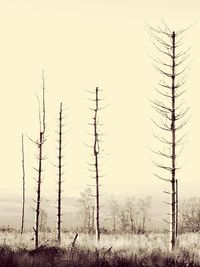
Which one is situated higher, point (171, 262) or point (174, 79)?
point (174, 79)

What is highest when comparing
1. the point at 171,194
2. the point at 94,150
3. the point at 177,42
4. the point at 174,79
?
the point at 177,42

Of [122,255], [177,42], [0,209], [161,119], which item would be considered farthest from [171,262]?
[0,209]

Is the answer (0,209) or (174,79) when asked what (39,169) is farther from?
(0,209)

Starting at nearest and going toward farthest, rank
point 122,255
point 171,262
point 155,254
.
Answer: point 171,262 < point 122,255 < point 155,254

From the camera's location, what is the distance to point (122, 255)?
12984 mm

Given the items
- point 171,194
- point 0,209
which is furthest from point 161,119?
point 0,209

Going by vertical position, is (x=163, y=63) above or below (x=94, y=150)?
above

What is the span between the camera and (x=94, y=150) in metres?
22.0

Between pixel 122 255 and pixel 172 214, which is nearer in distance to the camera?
pixel 122 255

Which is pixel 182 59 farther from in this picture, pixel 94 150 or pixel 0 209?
pixel 0 209

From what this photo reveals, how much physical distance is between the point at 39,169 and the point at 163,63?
6303 mm

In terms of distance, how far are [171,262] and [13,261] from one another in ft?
14.1

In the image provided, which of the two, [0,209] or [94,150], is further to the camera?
[0,209]

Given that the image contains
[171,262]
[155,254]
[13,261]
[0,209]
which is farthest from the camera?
[0,209]
